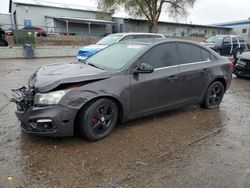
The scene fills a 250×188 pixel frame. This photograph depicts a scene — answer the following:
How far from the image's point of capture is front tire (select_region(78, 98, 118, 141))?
3.37 m

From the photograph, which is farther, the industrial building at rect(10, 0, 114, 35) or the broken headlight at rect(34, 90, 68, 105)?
the industrial building at rect(10, 0, 114, 35)

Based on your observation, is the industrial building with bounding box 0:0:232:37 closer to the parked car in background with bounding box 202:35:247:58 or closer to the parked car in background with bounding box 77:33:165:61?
the parked car in background with bounding box 202:35:247:58

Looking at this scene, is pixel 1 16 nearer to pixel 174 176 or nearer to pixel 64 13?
pixel 64 13

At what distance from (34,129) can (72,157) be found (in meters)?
0.69

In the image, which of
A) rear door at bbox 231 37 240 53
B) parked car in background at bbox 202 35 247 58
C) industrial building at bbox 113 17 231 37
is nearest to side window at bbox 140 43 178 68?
parked car in background at bbox 202 35 247 58

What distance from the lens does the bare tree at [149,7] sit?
31.1 metres

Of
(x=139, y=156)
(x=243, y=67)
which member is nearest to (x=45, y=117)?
(x=139, y=156)

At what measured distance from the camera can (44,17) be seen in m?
35.1

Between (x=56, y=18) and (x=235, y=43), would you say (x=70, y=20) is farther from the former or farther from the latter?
(x=235, y=43)

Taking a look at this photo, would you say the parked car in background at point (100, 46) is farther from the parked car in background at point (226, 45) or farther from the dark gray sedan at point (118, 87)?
the parked car in background at point (226, 45)

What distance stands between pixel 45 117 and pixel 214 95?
12.4 feet

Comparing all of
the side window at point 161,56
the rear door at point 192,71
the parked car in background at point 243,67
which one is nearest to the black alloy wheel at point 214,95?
the rear door at point 192,71

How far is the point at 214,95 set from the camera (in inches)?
205

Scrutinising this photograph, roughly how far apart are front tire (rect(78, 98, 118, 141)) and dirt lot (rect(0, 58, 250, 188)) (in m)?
0.14
